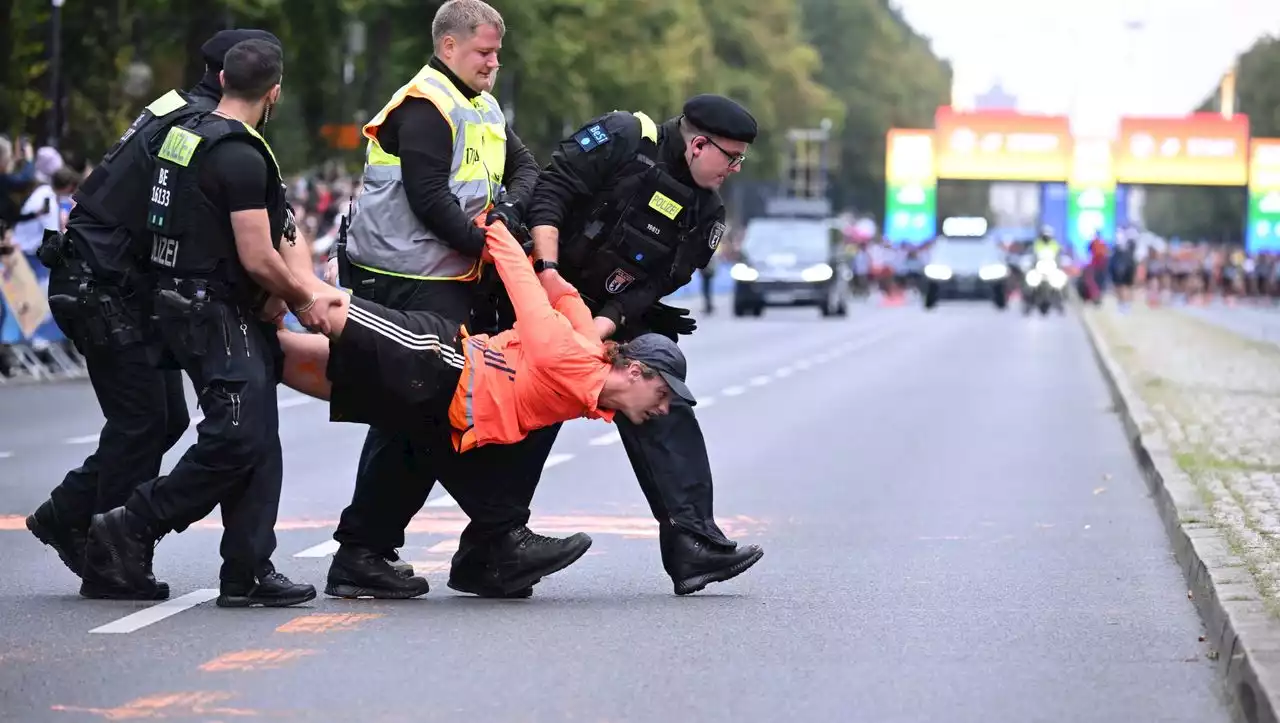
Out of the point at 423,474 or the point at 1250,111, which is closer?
the point at 423,474

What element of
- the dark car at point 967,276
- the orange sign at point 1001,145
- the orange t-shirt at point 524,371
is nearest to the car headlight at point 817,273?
the dark car at point 967,276

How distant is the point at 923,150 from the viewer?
80750mm

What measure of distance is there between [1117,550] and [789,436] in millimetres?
6994

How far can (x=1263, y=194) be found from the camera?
7988 cm

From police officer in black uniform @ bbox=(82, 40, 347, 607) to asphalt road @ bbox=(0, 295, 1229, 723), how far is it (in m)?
0.23

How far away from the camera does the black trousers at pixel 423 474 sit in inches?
340

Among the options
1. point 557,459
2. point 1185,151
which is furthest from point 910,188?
point 557,459

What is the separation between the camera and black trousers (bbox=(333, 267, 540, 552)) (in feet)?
28.3

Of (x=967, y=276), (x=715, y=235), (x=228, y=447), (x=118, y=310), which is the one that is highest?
(x=715, y=235)

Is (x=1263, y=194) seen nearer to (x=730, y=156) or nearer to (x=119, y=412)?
(x=730, y=156)

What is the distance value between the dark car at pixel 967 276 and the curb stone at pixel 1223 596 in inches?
1813

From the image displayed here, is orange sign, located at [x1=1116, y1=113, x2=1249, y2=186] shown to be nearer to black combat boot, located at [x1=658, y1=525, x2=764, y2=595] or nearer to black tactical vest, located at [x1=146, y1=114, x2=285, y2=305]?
black combat boot, located at [x1=658, y1=525, x2=764, y2=595]

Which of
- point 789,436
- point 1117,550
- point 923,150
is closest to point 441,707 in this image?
point 1117,550

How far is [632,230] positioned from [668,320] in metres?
0.47
